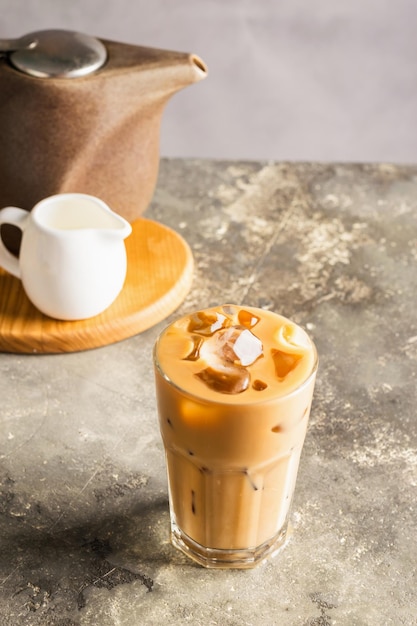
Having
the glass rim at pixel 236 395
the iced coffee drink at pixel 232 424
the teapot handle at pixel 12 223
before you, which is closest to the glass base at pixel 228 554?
the iced coffee drink at pixel 232 424

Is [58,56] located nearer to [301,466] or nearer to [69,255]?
[69,255]

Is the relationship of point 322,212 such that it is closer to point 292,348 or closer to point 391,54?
point 292,348

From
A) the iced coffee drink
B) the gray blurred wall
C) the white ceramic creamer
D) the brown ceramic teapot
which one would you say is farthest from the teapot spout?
the gray blurred wall

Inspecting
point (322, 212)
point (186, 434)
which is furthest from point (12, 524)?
point (322, 212)

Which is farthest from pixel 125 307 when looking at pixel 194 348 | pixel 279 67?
pixel 279 67

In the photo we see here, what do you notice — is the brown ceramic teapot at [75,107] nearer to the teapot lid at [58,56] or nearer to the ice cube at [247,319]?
the teapot lid at [58,56]
